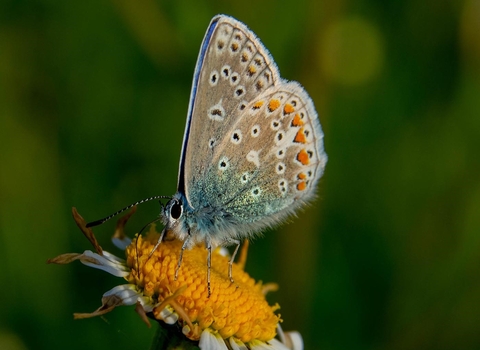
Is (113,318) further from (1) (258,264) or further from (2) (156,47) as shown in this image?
(2) (156,47)

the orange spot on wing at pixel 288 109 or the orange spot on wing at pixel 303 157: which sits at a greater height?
the orange spot on wing at pixel 288 109

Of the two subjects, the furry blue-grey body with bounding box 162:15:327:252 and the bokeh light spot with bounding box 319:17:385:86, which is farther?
the bokeh light spot with bounding box 319:17:385:86

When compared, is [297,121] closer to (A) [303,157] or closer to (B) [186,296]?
(A) [303,157]

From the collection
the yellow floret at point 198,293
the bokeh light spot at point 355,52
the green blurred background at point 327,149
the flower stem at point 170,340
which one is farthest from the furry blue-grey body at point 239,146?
the bokeh light spot at point 355,52

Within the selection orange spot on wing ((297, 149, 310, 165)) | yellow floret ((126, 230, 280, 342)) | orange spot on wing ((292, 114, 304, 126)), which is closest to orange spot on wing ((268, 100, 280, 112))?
orange spot on wing ((292, 114, 304, 126))

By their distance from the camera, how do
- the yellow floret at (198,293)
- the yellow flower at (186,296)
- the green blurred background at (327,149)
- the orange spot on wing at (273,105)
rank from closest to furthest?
the yellow flower at (186,296) < the yellow floret at (198,293) < the orange spot on wing at (273,105) < the green blurred background at (327,149)

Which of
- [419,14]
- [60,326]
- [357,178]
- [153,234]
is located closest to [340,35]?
[419,14]

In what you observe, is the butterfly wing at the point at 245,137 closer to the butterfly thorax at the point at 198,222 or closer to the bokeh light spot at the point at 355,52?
the butterfly thorax at the point at 198,222

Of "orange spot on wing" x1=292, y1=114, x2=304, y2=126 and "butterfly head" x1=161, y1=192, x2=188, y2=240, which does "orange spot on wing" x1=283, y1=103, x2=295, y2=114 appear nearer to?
"orange spot on wing" x1=292, y1=114, x2=304, y2=126

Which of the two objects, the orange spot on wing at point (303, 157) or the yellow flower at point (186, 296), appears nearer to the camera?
A: the yellow flower at point (186, 296)
